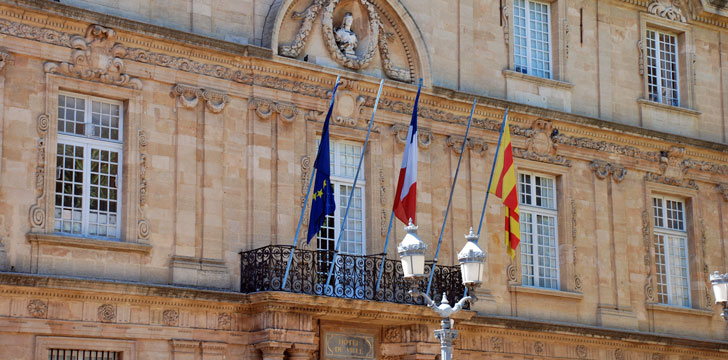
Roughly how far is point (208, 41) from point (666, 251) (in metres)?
10.3

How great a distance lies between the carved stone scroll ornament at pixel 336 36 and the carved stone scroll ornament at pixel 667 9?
6.73m

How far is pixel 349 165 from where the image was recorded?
21.2 meters

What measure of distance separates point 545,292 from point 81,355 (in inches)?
338

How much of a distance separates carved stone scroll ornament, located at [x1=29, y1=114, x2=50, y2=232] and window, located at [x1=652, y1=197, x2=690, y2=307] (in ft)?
39.6

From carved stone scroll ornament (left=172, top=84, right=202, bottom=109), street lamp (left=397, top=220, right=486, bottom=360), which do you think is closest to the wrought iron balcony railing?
carved stone scroll ornament (left=172, top=84, right=202, bottom=109)

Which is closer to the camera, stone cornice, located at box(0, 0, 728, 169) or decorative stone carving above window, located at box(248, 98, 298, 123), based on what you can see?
stone cornice, located at box(0, 0, 728, 169)

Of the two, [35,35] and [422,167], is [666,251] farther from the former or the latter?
[35,35]

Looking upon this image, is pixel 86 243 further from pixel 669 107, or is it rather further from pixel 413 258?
pixel 669 107

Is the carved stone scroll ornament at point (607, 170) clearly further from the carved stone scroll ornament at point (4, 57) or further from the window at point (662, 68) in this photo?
the carved stone scroll ornament at point (4, 57)

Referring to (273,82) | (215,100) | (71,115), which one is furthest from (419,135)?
(71,115)

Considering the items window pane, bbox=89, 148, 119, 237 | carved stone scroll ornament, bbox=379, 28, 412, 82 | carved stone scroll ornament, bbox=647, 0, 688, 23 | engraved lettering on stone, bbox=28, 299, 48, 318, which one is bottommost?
engraved lettering on stone, bbox=28, 299, 48, 318

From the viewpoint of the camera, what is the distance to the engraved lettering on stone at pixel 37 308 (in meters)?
17.1

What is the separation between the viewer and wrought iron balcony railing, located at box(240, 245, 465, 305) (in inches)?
750

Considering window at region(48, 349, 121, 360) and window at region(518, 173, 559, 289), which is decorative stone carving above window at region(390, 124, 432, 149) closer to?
window at region(518, 173, 559, 289)
